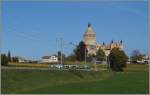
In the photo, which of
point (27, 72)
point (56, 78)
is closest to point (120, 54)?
point (56, 78)

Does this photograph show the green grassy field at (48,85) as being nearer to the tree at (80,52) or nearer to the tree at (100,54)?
the tree at (80,52)

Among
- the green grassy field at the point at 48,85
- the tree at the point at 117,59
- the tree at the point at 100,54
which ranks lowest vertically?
the green grassy field at the point at 48,85

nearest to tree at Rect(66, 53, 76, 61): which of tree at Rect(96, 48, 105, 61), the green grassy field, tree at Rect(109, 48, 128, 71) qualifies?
tree at Rect(96, 48, 105, 61)

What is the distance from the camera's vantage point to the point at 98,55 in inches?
3821

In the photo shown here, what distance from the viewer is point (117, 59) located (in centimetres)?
7725

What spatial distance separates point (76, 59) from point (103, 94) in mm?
Answer: 73181

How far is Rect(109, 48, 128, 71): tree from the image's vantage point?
75.1 metres

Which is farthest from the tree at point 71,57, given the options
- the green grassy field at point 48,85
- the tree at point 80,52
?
the green grassy field at point 48,85

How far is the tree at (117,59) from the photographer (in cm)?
7512

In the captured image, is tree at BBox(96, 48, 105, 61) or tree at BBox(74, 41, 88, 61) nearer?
tree at BBox(74, 41, 88, 61)

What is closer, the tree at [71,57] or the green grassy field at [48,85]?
the green grassy field at [48,85]

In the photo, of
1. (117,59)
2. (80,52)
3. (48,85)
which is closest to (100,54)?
(80,52)

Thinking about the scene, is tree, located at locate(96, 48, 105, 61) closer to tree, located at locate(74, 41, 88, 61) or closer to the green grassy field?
tree, located at locate(74, 41, 88, 61)

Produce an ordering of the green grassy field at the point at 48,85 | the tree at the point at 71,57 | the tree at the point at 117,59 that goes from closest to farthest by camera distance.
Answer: the green grassy field at the point at 48,85 → the tree at the point at 117,59 → the tree at the point at 71,57
